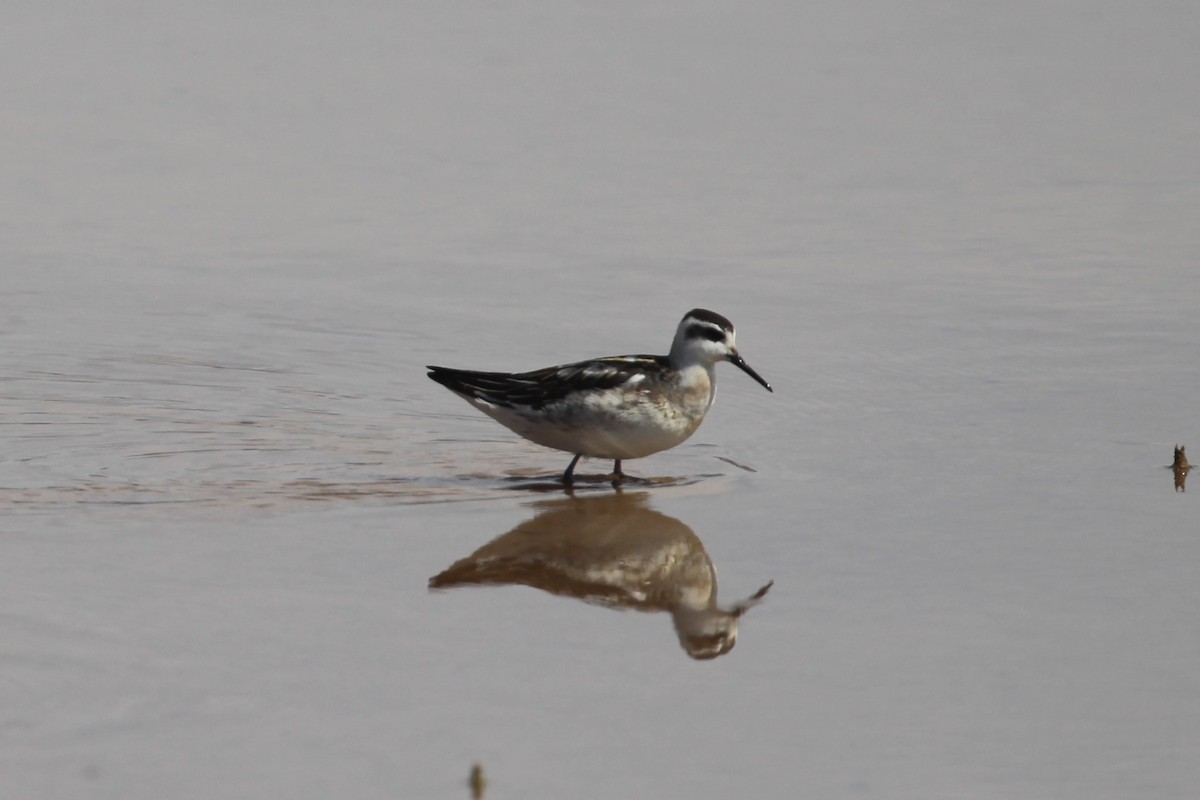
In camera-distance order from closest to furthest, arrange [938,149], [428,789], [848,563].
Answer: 1. [428,789]
2. [848,563]
3. [938,149]

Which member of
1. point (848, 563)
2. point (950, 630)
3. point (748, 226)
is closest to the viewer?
point (950, 630)

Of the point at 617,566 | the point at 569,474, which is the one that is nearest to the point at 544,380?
the point at 569,474

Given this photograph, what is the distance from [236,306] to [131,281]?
1.09m

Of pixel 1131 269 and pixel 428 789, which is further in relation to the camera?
pixel 1131 269

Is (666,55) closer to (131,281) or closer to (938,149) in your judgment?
(938,149)

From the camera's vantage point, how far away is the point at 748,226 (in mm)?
15758

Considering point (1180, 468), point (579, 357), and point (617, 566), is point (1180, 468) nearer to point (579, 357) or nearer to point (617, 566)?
point (617, 566)

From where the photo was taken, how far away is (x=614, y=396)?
35.3 ft

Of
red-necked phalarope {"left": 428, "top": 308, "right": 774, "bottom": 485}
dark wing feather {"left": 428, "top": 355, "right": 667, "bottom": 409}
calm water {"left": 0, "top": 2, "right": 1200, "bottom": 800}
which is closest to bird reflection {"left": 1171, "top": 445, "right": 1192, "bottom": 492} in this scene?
calm water {"left": 0, "top": 2, "right": 1200, "bottom": 800}

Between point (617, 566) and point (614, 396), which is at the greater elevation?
point (614, 396)

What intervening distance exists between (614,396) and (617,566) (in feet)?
6.61

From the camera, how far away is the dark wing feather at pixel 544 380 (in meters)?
10.9

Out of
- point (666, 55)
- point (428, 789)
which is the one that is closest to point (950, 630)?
point (428, 789)

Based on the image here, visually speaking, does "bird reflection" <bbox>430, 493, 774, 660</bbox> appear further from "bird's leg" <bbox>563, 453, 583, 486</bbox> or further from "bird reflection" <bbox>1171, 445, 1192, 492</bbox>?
"bird reflection" <bbox>1171, 445, 1192, 492</bbox>
